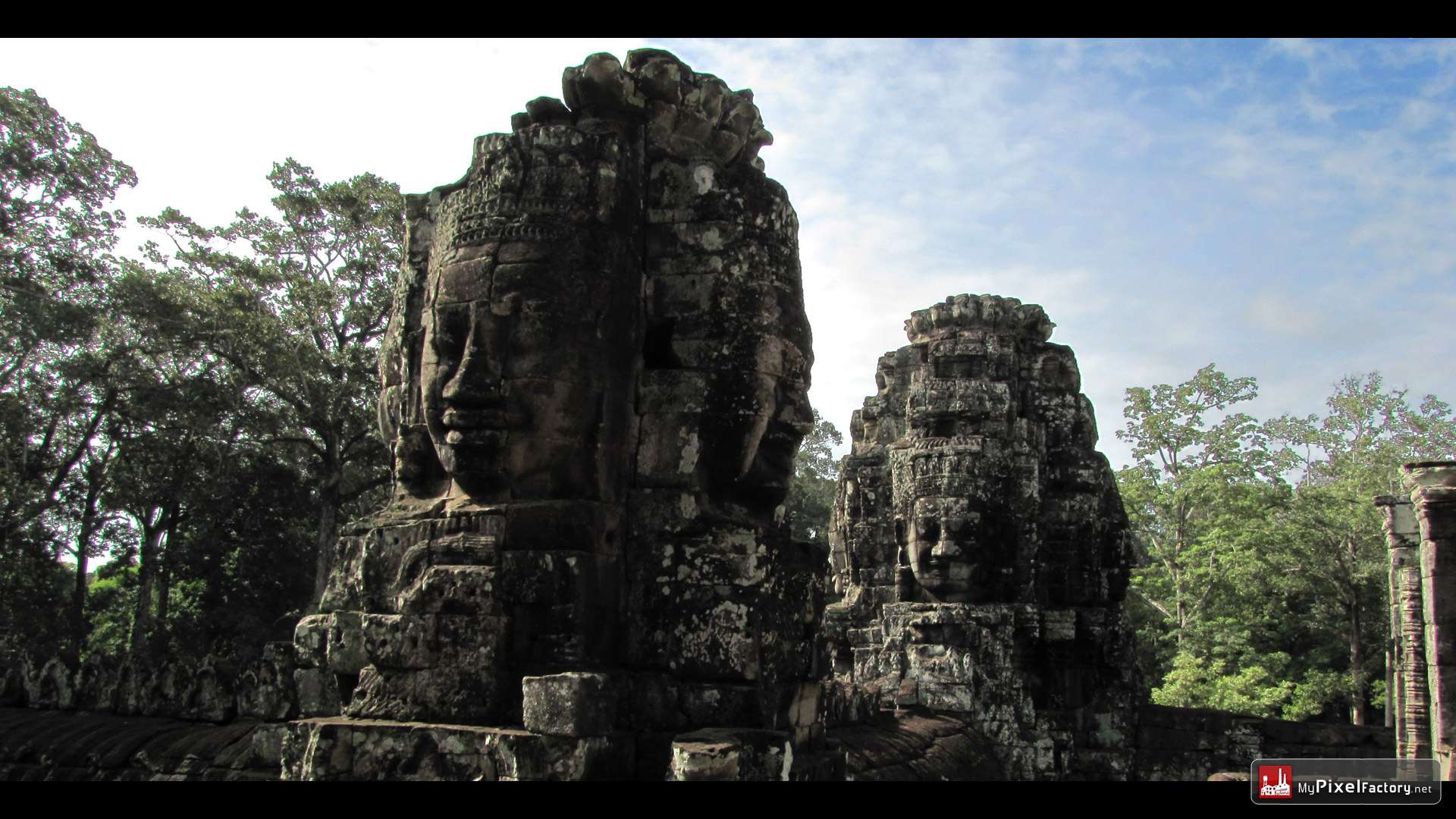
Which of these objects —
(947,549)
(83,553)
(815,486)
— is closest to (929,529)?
(947,549)

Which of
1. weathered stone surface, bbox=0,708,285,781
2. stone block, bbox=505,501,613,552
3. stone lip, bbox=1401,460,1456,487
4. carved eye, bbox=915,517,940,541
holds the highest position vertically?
stone lip, bbox=1401,460,1456,487

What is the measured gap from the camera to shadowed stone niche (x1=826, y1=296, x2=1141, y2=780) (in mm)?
9484

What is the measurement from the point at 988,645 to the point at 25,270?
1608 centimetres

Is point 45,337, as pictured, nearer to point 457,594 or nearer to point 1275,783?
point 457,594

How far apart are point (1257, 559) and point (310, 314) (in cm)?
1792

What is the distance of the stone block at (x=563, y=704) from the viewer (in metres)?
3.96

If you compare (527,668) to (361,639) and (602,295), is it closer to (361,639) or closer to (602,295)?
(361,639)

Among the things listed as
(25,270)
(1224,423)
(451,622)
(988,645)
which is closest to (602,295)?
(451,622)

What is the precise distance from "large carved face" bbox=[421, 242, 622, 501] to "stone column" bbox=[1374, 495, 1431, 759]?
8.58 metres

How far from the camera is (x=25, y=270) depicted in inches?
677

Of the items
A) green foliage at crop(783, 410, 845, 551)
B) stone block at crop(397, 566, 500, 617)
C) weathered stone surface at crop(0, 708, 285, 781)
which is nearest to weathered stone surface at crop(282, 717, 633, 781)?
stone block at crop(397, 566, 500, 617)

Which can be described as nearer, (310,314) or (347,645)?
(347,645)

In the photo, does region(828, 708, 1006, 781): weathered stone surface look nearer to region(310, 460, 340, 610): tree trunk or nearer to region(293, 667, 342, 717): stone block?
region(293, 667, 342, 717): stone block

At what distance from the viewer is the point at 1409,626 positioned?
10.3 meters
